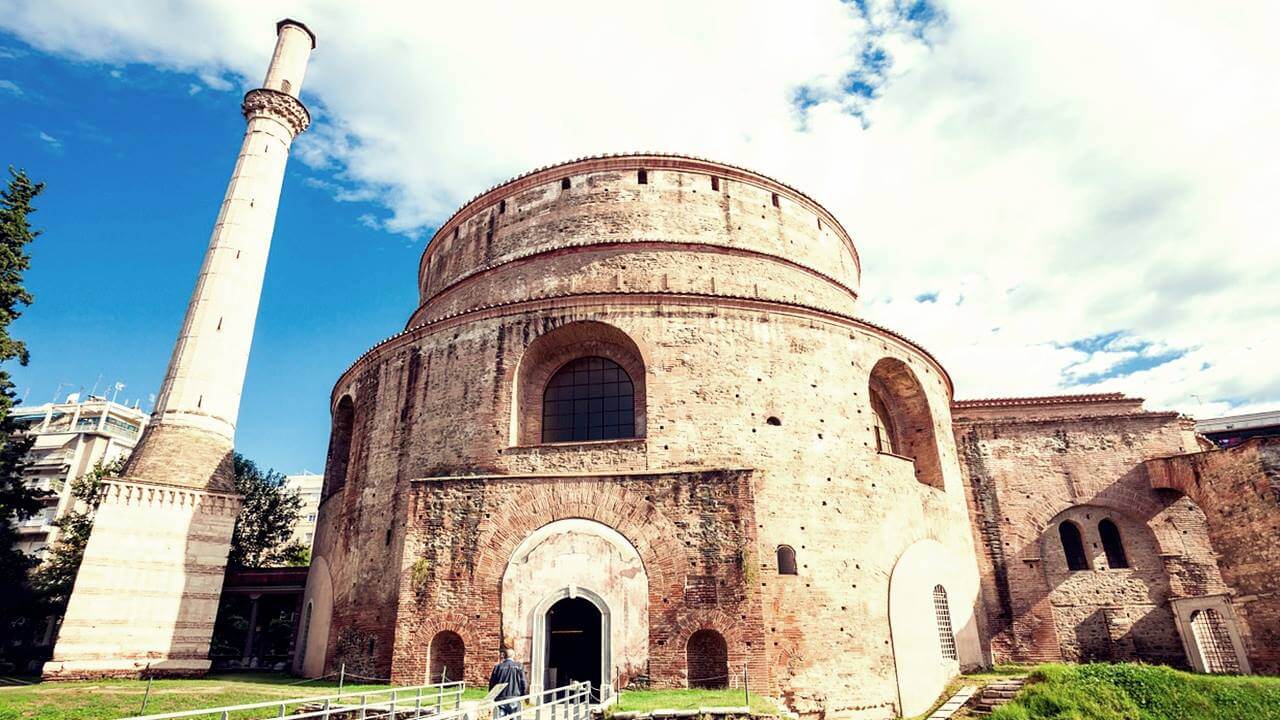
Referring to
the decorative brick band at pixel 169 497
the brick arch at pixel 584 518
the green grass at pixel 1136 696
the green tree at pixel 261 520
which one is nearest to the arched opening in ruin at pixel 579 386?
the brick arch at pixel 584 518

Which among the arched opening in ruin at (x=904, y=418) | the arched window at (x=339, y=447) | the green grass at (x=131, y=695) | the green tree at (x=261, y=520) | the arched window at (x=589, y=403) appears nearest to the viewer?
the green grass at (x=131, y=695)

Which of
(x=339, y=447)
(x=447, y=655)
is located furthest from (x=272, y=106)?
(x=447, y=655)

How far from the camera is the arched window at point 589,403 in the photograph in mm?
14344

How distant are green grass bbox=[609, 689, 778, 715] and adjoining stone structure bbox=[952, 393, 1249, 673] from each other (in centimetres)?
895

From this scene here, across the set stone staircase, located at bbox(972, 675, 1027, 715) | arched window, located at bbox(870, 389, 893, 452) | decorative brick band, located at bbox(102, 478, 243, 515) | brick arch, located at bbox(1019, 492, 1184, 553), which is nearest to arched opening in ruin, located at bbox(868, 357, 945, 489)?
arched window, located at bbox(870, 389, 893, 452)

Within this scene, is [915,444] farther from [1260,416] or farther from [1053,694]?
[1260,416]

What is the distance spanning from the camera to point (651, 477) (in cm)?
1252

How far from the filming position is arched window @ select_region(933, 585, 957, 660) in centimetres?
1427

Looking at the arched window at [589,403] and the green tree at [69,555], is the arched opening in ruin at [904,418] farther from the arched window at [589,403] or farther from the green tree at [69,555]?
the green tree at [69,555]

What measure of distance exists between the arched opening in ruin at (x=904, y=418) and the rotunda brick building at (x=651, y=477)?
6cm

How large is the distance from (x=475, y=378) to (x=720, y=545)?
246 inches

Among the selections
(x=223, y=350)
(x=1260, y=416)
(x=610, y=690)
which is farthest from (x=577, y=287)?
(x=1260, y=416)

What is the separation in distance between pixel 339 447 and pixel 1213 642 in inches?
884

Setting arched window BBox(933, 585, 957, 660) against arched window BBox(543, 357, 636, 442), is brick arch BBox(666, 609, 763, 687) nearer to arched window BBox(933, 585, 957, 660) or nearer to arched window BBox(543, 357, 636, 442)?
arched window BBox(543, 357, 636, 442)
